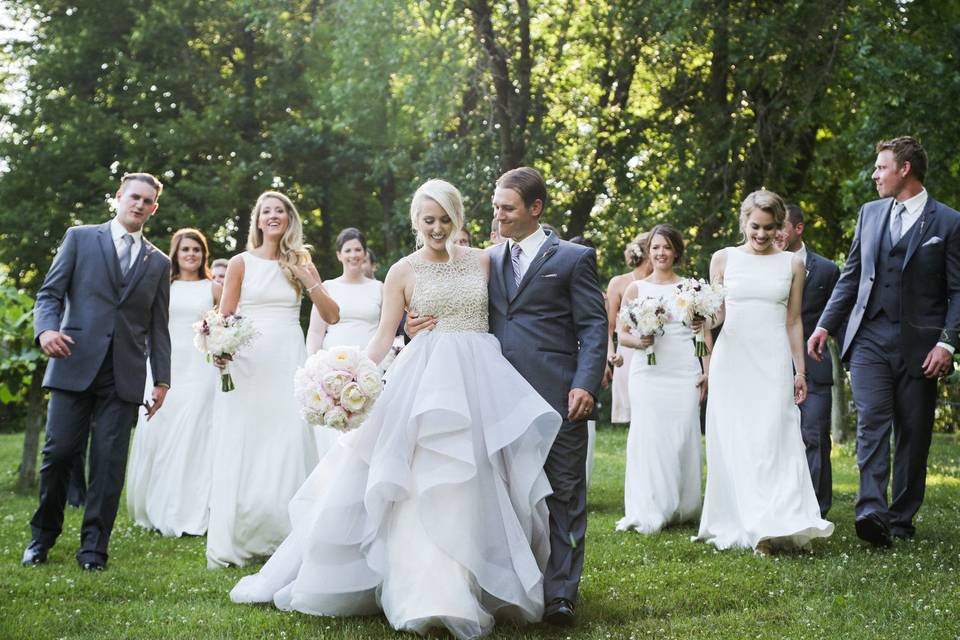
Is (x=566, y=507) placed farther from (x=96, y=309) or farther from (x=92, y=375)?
(x=96, y=309)

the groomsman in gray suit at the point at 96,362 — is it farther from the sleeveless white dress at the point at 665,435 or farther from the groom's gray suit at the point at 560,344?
the sleeveless white dress at the point at 665,435

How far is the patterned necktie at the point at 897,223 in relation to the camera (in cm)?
828

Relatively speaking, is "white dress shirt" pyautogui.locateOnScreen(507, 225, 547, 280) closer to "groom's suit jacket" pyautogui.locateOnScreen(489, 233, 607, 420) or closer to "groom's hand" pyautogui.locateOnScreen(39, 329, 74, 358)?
"groom's suit jacket" pyautogui.locateOnScreen(489, 233, 607, 420)

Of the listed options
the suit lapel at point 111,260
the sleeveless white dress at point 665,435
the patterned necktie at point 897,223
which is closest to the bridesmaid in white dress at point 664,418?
the sleeveless white dress at point 665,435

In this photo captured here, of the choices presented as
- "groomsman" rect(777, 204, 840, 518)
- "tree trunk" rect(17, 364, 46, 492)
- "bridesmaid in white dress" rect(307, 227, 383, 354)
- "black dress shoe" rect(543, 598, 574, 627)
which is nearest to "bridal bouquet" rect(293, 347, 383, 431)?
"black dress shoe" rect(543, 598, 574, 627)

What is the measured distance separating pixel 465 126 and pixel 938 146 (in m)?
10.7

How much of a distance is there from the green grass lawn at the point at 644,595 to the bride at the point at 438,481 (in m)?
0.24

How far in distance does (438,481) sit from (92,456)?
11.3 feet

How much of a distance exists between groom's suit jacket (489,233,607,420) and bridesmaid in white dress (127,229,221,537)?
548cm

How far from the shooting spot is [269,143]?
98.0ft

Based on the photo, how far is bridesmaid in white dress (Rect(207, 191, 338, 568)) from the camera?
330 inches

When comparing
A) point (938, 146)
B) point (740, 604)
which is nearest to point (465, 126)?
point (938, 146)

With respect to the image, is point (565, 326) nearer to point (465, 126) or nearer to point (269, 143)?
point (465, 126)

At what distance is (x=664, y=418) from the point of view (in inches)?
394
